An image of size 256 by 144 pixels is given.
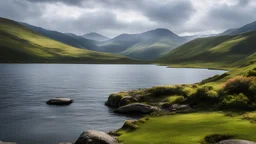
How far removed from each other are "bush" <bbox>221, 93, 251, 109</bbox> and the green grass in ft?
22.2

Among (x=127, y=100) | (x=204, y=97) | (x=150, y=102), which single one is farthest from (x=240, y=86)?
(x=127, y=100)

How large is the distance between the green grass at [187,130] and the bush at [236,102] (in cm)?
675

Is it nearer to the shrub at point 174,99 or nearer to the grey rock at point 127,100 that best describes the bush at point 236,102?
the shrub at point 174,99

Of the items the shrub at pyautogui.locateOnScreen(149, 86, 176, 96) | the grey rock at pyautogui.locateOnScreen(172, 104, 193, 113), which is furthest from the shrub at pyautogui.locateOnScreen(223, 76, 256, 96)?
the shrub at pyautogui.locateOnScreen(149, 86, 176, 96)

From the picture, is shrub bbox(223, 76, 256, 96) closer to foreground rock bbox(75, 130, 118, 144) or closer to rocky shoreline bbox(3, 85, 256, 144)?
rocky shoreline bbox(3, 85, 256, 144)

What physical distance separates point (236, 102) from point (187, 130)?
17.4 m

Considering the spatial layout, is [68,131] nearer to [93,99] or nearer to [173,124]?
Result: [173,124]

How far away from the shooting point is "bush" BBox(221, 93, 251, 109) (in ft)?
150

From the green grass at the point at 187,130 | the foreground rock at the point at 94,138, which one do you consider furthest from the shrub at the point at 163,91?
the foreground rock at the point at 94,138

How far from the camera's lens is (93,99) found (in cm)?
8562

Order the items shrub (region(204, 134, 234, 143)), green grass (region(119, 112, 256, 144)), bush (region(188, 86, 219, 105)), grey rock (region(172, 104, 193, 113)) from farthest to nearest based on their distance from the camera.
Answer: bush (region(188, 86, 219, 105))
grey rock (region(172, 104, 193, 113))
green grass (region(119, 112, 256, 144))
shrub (region(204, 134, 234, 143))

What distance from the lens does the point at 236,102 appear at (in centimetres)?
4659

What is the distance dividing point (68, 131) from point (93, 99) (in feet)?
130

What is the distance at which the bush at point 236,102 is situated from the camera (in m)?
45.7
